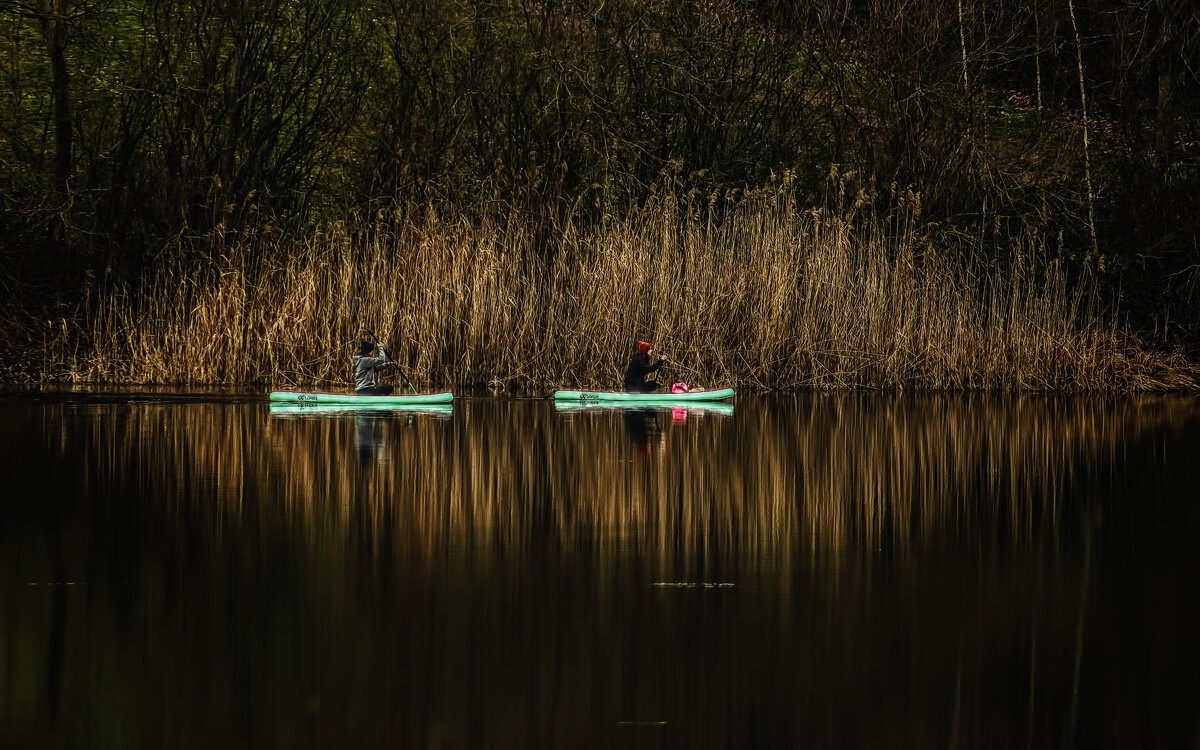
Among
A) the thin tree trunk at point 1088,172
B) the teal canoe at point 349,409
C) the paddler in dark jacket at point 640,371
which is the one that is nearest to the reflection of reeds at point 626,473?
the teal canoe at point 349,409

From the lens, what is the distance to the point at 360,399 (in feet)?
51.6

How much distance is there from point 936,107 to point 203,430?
12.4 metres

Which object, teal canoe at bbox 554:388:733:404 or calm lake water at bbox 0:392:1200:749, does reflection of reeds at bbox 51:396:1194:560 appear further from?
teal canoe at bbox 554:388:733:404

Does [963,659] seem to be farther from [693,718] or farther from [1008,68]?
[1008,68]

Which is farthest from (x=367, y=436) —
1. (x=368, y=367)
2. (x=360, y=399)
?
(x=368, y=367)

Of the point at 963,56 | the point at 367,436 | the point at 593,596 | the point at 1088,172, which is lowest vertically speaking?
the point at 593,596

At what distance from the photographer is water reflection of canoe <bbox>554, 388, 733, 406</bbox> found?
15.9 metres

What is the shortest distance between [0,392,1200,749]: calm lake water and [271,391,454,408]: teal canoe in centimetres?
323

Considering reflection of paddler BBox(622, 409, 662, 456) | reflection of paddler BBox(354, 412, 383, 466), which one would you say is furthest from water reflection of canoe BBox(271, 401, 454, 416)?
reflection of paddler BBox(622, 409, 662, 456)

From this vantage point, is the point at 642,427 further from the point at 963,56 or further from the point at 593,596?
the point at 963,56

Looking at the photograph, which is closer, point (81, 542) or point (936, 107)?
point (81, 542)

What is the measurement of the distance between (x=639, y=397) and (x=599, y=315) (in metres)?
2.06

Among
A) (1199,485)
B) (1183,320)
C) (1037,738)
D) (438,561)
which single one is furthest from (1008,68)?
(1037,738)

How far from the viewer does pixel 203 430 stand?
1289cm
